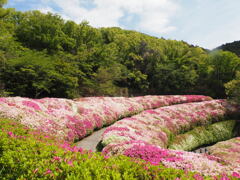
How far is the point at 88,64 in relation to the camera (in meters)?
32.4

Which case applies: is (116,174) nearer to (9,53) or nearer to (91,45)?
(9,53)

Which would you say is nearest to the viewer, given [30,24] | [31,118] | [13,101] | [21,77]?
[31,118]

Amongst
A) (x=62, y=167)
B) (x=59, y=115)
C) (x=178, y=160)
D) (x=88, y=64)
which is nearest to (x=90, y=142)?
(x=59, y=115)

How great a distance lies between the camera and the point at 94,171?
138 inches

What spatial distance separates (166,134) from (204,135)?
596 cm

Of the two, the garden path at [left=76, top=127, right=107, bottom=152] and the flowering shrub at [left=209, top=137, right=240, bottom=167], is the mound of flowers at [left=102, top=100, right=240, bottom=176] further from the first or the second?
the flowering shrub at [left=209, top=137, right=240, bottom=167]

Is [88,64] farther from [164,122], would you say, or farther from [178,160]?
[178,160]

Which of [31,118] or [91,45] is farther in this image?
[91,45]

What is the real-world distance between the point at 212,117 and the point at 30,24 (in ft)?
125

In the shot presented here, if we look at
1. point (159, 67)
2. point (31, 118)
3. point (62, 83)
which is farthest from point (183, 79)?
point (31, 118)

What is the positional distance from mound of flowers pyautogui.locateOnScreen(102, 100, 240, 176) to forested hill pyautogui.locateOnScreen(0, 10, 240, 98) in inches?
536

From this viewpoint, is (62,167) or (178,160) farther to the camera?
(178,160)

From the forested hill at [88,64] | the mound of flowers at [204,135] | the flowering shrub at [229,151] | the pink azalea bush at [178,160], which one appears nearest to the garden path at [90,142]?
the pink azalea bush at [178,160]

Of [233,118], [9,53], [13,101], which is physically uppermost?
[9,53]
